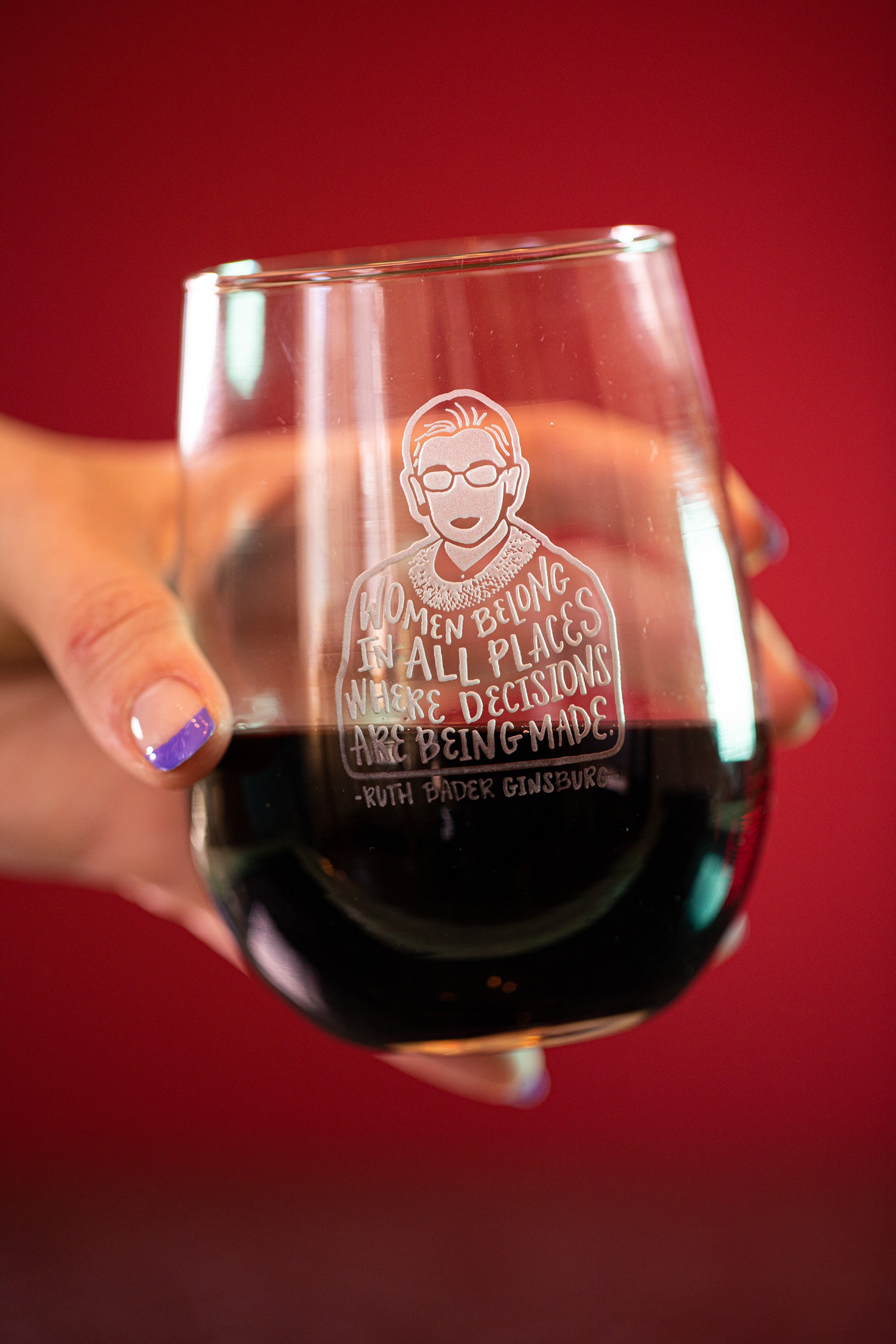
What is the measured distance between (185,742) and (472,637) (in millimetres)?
97

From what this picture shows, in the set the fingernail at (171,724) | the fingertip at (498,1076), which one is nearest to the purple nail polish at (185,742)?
the fingernail at (171,724)

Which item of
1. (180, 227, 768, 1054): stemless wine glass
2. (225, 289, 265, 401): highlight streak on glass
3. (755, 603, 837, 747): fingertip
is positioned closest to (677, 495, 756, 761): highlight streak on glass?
(180, 227, 768, 1054): stemless wine glass

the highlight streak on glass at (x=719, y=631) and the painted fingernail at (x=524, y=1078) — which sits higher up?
the highlight streak on glass at (x=719, y=631)

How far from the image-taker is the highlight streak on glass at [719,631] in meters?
0.39

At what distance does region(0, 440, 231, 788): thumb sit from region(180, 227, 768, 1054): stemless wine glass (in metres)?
0.02

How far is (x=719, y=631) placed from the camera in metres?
0.40

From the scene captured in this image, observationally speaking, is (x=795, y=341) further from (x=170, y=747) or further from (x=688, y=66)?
(x=170, y=747)

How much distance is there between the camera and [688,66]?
1586 mm

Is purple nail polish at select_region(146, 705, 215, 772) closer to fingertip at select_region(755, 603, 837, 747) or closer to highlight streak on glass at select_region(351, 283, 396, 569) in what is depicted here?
highlight streak on glass at select_region(351, 283, 396, 569)

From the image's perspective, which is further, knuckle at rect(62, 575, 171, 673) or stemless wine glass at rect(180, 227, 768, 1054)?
knuckle at rect(62, 575, 171, 673)

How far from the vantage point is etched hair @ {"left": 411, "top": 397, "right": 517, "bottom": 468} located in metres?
0.34

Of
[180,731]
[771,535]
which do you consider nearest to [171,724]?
[180,731]

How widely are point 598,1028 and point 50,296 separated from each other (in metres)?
1.39

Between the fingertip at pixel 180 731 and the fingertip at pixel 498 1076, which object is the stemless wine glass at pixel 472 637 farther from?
the fingertip at pixel 498 1076
